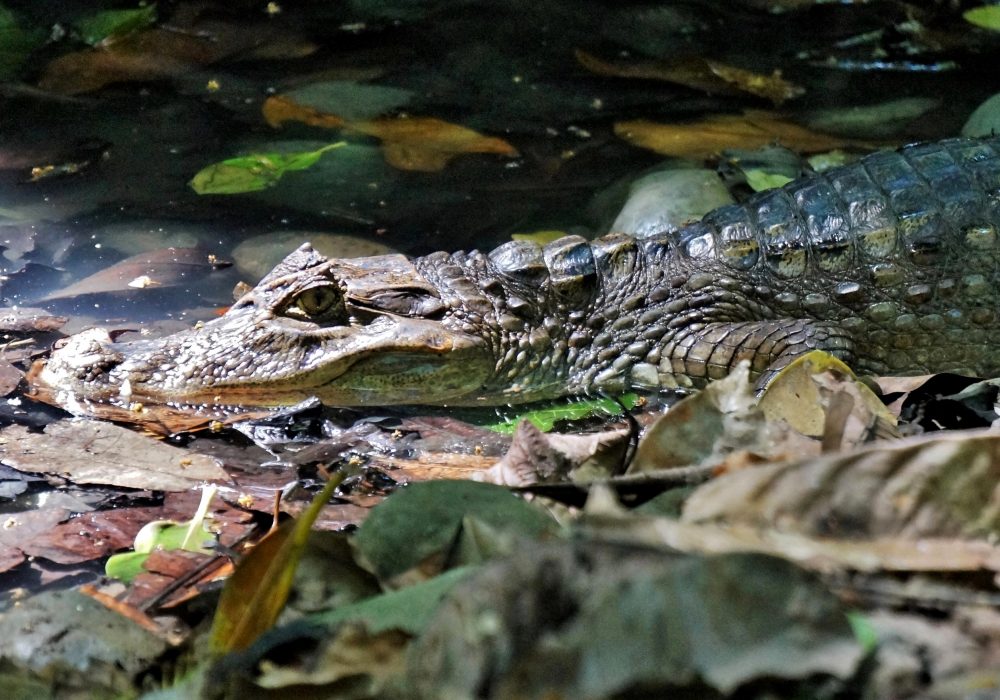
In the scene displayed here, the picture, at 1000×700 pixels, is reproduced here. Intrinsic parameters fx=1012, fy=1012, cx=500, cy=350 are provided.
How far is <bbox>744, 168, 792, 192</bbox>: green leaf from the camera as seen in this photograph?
17.0 feet

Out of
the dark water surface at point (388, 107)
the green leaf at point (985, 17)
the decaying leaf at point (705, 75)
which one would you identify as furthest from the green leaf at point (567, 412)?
the green leaf at point (985, 17)

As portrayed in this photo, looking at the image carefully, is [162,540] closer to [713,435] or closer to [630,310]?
[713,435]

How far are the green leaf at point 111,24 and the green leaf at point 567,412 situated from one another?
13.6ft

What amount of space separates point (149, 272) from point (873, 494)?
3925 mm

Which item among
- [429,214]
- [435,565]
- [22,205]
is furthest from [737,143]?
[435,565]

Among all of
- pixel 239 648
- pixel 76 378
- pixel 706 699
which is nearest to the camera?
pixel 706 699

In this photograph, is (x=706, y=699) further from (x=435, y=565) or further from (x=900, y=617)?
(x=435, y=565)

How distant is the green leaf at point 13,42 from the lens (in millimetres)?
6141

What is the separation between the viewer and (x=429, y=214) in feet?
17.4

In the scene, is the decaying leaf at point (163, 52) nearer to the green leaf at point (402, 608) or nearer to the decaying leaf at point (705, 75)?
the decaying leaf at point (705, 75)

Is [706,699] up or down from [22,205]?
up

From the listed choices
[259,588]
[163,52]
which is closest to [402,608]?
[259,588]

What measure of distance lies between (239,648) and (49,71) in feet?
18.5

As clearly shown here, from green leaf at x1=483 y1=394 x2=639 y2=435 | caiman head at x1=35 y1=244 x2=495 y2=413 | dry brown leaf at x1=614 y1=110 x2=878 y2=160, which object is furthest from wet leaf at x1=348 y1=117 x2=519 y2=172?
green leaf at x1=483 y1=394 x2=639 y2=435
